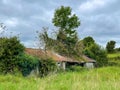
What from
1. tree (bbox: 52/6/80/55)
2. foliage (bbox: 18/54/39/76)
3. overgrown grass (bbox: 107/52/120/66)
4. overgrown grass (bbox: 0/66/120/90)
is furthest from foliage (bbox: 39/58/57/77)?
overgrown grass (bbox: 0/66/120/90)

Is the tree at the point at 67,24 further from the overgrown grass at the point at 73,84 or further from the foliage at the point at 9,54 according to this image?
the overgrown grass at the point at 73,84

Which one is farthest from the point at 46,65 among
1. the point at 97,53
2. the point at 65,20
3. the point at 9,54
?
the point at 97,53

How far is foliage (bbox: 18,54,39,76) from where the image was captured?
106 ft

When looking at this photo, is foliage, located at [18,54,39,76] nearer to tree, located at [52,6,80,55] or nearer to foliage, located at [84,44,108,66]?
tree, located at [52,6,80,55]

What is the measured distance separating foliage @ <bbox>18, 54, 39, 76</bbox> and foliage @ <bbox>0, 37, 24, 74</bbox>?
17.2 inches

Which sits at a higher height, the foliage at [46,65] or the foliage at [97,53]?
the foliage at [97,53]

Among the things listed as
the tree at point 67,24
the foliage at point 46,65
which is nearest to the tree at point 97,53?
the tree at point 67,24

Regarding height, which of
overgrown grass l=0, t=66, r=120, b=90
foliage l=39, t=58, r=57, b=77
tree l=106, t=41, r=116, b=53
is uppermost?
tree l=106, t=41, r=116, b=53

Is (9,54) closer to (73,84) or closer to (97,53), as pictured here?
(73,84)

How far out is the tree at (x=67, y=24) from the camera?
54.9 meters

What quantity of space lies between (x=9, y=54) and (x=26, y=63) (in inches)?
77.8

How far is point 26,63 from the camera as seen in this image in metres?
32.8

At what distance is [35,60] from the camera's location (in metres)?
34.6

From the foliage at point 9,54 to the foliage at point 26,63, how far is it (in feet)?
1.44
